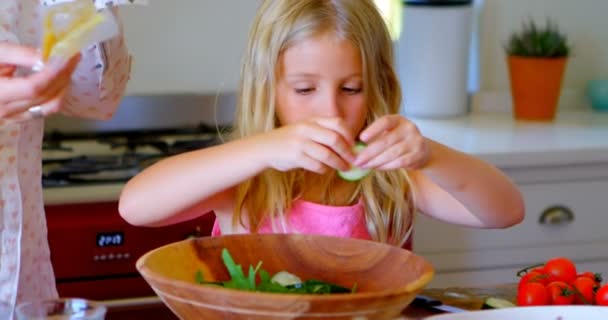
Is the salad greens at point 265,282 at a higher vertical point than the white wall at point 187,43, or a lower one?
lower

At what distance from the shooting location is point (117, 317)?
233 centimetres

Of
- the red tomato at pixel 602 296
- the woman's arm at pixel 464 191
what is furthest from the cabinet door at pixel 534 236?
the red tomato at pixel 602 296

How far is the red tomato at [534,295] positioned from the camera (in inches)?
54.1

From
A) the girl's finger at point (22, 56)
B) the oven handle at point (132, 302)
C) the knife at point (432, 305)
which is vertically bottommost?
the oven handle at point (132, 302)

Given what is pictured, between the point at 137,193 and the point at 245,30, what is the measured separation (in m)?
1.43

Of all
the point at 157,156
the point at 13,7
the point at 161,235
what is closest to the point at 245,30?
the point at 157,156

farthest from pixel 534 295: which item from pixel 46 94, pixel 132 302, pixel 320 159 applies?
pixel 132 302

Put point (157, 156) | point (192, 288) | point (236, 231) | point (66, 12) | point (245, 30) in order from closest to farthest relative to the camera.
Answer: point (192, 288)
point (66, 12)
point (236, 231)
point (157, 156)
point (245, 30)

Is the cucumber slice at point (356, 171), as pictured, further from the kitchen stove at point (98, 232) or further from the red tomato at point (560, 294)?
the kitchen stove at point (98, 232)

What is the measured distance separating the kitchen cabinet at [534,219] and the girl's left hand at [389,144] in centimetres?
119

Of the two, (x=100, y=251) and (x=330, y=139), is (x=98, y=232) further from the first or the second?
(x=330, y=139)

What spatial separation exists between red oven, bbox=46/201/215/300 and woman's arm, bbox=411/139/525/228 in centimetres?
79

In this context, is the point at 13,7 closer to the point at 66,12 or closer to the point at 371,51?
the point at 66,12

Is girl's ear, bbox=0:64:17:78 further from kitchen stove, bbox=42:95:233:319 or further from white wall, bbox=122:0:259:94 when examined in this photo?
white wall, bbox=122:0:259:94
